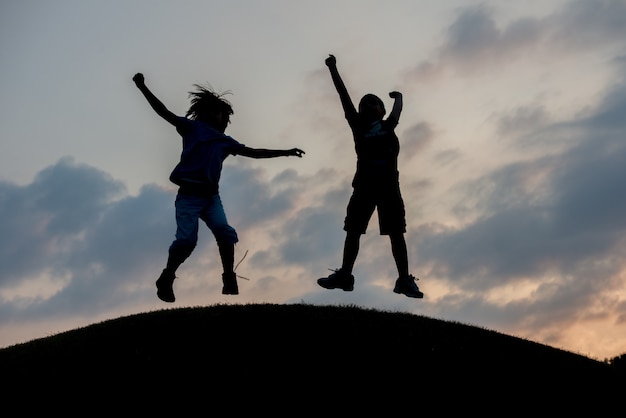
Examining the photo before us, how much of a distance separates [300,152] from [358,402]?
14.2 ft

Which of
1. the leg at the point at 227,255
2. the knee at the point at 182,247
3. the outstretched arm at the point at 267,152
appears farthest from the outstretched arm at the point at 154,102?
the leg at the point at 227,255

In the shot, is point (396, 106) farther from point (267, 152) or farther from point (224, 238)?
point (224, 238)

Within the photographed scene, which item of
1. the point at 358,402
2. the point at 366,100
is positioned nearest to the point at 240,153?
the point at 366,100

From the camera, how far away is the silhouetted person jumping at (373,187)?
38.1 feet

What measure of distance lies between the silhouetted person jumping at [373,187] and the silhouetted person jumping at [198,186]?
105 centimetres

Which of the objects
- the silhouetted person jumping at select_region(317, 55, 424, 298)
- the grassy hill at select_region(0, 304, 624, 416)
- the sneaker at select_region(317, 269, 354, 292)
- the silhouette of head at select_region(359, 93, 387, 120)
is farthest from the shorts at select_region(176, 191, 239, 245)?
the silhouette of head at select_region(359, 93, 387, 120)

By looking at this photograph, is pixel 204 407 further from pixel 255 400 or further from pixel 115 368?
pixel 115 368

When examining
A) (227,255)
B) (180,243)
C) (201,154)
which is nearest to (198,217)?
(180,243)

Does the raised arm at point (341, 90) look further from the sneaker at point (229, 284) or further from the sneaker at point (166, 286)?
the sneaker at point (166, 286)

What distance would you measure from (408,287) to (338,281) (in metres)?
1.13

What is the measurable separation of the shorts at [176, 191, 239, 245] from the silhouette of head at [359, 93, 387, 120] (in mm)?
2740

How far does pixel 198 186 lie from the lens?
11508 millimetres

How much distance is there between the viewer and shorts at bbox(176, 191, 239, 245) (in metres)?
11.5

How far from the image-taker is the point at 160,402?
902 centimetres
